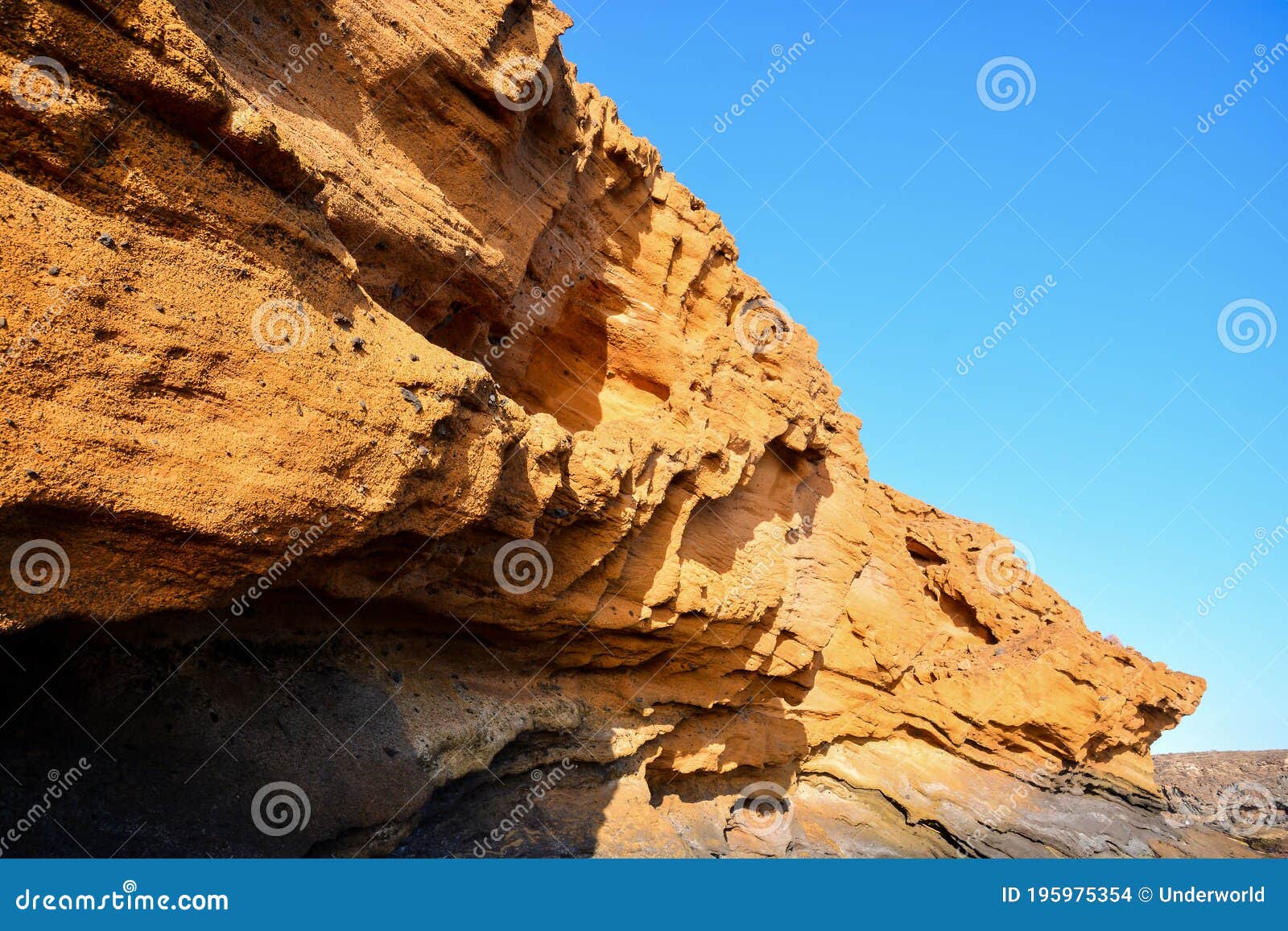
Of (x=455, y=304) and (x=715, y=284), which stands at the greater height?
(x=715, y=284)

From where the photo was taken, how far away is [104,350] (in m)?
5.34

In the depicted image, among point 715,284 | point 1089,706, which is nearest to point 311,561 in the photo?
point 715,284

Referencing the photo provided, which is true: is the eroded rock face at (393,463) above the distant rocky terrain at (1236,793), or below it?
below

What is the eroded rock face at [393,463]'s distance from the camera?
5457 mm

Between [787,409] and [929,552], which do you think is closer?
[787,409]

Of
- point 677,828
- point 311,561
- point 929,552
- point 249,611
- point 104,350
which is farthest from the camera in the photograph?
point 929,552

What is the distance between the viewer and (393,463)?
22.9ft

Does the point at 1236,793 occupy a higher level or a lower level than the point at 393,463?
higher

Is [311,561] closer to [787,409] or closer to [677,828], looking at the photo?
[677,828]

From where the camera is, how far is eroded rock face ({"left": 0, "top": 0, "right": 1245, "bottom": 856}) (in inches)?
215

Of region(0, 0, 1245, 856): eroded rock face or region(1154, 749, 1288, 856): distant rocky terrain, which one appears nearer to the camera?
region(0, 0, 1245, 856): eroded rock face

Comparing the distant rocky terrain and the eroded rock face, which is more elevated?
the distant rocky terrain

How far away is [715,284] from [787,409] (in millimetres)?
2837

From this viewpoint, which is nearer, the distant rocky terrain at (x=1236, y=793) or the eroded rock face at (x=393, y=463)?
the eroded rock face at (x=393, y=463)
